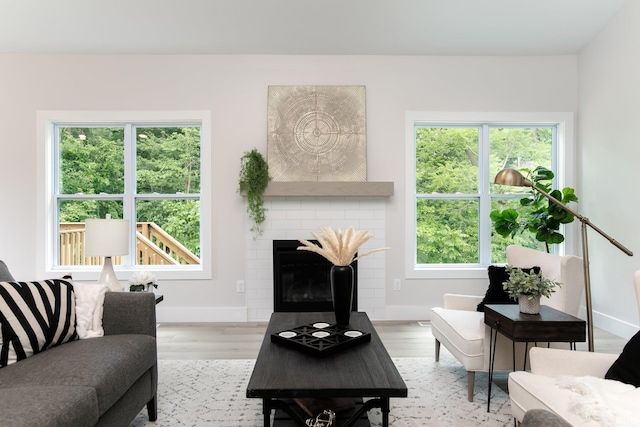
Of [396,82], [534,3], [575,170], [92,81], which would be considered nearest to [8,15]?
[92,81]

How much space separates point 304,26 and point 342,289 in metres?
2.87

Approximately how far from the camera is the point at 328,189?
4.45 m

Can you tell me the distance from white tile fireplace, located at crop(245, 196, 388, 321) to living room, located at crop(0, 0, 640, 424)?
2 centimetres

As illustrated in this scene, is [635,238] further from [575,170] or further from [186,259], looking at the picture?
[186,259]

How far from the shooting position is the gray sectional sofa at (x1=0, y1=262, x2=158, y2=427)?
1477 millimetres

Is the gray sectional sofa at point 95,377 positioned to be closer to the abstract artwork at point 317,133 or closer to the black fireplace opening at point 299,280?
the black fireplace opening at point 299,280

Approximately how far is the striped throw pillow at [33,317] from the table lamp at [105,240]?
397 millimetres

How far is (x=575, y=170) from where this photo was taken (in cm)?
468

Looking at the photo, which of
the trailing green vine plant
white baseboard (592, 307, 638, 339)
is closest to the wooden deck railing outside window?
the trailing green vine plant

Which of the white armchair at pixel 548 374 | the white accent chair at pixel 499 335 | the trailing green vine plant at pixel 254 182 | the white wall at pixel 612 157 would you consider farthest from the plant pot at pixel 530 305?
the trailing green vine plant at pixel 254 182

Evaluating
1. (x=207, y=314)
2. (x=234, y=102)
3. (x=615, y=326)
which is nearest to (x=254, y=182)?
(x=234, y=102)

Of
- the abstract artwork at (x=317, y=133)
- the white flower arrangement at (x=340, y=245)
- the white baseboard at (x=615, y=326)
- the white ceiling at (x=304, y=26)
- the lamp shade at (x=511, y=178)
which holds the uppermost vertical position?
the white ceiling at (x=304, y=26)

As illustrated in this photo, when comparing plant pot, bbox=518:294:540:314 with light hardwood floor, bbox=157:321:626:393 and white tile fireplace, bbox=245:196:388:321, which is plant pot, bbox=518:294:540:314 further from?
white tile fireplace, bbox=245:196:388:321

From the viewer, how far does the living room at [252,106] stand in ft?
14.8
